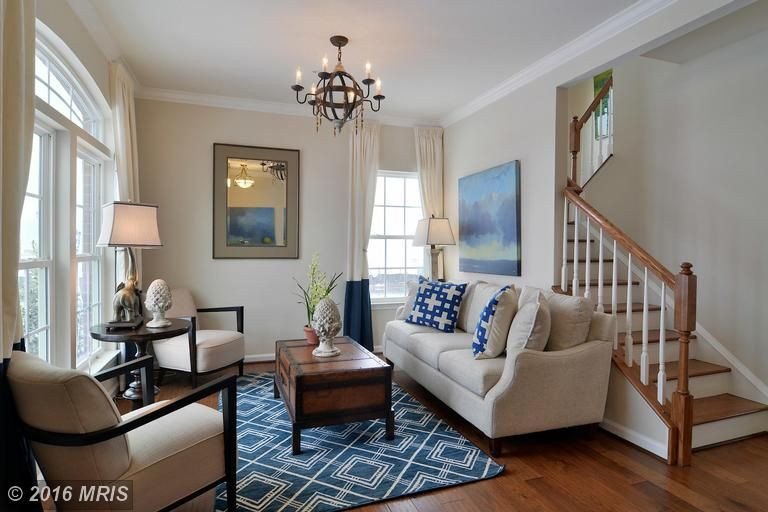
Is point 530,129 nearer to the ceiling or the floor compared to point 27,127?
nearer to the ceiling

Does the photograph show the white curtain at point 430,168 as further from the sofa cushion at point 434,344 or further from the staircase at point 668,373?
the staircase at point 668,373

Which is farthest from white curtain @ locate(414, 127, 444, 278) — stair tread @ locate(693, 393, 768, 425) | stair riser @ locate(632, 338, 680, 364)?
stair tread @ locate(693, 393, 768, 425)

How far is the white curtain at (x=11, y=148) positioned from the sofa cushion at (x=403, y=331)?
2.72 m

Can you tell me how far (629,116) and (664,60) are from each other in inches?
21.9

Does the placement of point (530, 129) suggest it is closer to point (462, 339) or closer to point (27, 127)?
point (462, 339)

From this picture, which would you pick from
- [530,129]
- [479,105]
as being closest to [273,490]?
[530,129]

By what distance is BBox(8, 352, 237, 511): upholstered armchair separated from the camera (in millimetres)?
1482

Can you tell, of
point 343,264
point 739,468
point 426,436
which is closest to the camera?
point 739,468

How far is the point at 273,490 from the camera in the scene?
7.22 feet

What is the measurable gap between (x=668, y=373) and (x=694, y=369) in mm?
352

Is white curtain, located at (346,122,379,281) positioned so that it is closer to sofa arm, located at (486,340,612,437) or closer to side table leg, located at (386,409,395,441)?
side table leg, located at (386,409,395,441)

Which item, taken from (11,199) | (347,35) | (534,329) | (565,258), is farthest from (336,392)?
(347,35)

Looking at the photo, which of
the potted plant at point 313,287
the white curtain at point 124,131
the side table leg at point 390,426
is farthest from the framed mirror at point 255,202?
the side table leg at point 390,426

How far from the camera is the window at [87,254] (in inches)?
125
